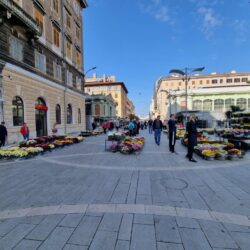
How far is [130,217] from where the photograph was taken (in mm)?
3436

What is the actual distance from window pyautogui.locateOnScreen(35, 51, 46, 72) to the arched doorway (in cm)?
323

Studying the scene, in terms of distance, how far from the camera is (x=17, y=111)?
15773 millimetres

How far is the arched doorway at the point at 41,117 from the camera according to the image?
1920 cm

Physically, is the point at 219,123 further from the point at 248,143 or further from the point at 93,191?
the point at 93,191

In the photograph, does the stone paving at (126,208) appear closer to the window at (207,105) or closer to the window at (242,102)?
the window at (207,105)

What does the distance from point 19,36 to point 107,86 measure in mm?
64457

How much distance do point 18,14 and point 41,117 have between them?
964 cm

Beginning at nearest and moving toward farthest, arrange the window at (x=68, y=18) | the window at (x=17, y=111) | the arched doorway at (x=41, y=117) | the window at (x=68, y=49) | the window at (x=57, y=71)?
1. the window at (x=17, y=111)
2. the arched doorway at (x=41, y=117)
3. the window at (x=57, y=71)
4. the window at (x=68, y=18)
5. the window at (x=68, y=49)

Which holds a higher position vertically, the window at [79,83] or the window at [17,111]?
the window at [79,83]

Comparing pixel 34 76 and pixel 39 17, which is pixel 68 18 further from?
pixel 34 76

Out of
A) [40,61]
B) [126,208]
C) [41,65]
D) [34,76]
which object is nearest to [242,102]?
[41,65]

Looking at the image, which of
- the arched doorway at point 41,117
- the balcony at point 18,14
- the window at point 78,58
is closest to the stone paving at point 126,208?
the balcony at point 18,14

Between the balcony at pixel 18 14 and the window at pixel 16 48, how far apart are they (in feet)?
4.88

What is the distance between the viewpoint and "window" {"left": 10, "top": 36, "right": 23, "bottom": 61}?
15070 mm
